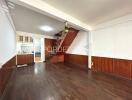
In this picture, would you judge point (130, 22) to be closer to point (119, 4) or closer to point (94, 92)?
point (119, 4)

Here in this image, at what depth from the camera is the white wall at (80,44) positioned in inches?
233

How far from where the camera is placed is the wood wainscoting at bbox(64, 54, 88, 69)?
5941 mm

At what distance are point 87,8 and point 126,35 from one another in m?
2.05

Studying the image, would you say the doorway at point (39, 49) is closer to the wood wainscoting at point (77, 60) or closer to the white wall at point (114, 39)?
the wood wainscoting at point (77, 60)

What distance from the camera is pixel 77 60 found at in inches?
261

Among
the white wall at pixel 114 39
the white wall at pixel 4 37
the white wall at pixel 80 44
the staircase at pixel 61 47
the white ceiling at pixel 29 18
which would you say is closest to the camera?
the white wall at pixel 4 37

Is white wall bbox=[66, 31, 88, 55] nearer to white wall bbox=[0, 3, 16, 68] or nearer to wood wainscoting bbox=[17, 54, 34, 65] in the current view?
wood wainscoting bbox=[17, 54, 34, 65]

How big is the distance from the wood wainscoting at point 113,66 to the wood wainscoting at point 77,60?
2.46 feet

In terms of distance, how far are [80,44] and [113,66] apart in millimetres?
2662

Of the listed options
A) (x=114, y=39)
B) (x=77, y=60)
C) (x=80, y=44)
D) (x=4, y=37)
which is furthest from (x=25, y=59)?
(x=114, y=39)

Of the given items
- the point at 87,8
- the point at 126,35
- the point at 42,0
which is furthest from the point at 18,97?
the point at 126,35

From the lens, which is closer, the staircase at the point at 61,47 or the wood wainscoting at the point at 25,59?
the wood wainscoting at the point at 25,59

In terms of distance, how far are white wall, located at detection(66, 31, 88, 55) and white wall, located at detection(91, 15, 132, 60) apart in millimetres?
720

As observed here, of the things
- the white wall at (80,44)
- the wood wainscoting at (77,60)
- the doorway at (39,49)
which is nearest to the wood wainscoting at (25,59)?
the doorway at (39,49)
